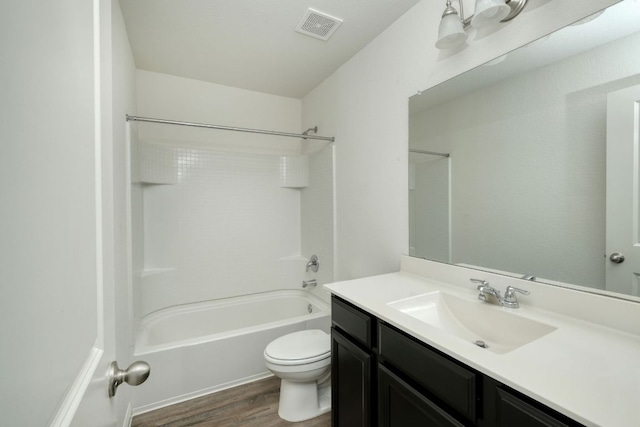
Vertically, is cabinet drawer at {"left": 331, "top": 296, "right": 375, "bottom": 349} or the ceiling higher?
the ceiling

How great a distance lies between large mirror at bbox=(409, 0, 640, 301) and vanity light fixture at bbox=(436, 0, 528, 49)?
0.54 feet

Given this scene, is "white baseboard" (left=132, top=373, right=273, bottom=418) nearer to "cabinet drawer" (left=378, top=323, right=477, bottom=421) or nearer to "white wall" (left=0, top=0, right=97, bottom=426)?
"cabinet drawer" (left=378, top=323, right=477, bottom=421)

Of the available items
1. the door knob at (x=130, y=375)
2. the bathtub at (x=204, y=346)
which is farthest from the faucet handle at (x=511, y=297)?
the bathtub at (x=204, y=346)

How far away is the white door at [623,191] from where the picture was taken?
89 cm

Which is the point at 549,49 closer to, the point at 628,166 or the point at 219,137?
the point at 628,166

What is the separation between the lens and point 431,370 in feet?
2.89

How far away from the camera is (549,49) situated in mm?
1077

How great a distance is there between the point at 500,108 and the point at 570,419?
3.86 ft

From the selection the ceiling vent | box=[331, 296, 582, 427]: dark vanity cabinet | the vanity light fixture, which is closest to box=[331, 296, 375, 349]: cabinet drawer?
box=[331, 296, 582, 427]: dark vanity cabinet

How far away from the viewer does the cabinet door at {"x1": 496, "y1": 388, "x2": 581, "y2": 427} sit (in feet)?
1.96

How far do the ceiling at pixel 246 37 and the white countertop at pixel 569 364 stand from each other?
5.66 ft

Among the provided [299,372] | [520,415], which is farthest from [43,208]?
[299,372]

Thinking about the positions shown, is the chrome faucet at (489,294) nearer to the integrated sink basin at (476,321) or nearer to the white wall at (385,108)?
the integrated sink basin at (476,321)

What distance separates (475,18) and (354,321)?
1.40 metres
